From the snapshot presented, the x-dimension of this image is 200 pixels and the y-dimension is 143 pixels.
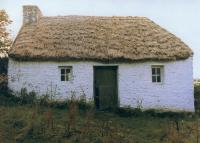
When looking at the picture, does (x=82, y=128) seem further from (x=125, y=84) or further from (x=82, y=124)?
(x=125, y=84)

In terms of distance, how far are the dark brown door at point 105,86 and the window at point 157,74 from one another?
1.83 meters

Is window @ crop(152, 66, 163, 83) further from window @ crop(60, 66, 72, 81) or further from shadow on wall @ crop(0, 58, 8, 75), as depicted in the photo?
shadow on wall @ crop(0, 58, 8, 75)

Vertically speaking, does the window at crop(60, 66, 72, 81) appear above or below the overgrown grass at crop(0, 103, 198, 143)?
above

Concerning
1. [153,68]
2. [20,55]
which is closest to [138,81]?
[153,68]

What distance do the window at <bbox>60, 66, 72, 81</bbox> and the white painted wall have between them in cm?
25

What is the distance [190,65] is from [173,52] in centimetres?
108

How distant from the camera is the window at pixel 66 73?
75.4 feet

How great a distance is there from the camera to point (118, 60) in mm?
22781

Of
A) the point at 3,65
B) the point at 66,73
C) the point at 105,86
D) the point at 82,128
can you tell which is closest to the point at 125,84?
the point at 105,86

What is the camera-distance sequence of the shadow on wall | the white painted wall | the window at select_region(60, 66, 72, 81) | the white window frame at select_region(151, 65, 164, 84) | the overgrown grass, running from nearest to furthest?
the overgrown grass → the white painted wall → the window at select_region(60, 66, 72, 81) → the white window frame at select_region(151, 65, 164, 84) → the shadow on wall

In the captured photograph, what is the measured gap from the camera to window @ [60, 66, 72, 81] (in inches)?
905

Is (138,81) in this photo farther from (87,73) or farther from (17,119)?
(17,119)

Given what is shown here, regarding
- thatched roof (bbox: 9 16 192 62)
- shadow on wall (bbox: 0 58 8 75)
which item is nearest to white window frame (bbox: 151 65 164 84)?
thatched roof (bbox: 9 16 192 62)

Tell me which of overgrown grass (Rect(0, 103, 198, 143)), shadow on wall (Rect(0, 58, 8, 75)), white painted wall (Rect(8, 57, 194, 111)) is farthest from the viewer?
shadow on wall (Rect(0, 58, 8, 75))
